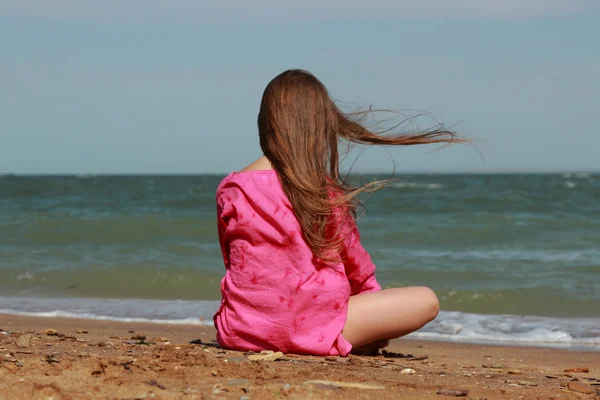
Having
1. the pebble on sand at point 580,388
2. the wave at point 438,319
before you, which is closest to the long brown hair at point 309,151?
the pebble on sand at point 580,388

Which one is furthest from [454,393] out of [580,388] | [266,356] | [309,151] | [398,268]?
[398,268]

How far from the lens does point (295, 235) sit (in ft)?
10.5

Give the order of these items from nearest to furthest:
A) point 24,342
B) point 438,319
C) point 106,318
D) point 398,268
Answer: point 24,342
point 106,318
point 438,319
point 398,268

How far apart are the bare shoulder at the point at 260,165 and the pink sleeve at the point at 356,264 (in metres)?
0.42

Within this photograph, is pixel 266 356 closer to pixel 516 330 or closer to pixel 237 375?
pixel 237 375

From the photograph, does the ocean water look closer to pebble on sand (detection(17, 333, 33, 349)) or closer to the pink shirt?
the pink shirt

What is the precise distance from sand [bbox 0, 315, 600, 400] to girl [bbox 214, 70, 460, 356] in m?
0.13

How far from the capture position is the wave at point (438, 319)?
209 inches

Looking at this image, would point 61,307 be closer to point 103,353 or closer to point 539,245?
point 103,353

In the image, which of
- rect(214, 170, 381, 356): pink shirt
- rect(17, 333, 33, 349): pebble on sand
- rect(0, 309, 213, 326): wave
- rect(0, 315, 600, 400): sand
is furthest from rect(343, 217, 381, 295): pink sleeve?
rect(0, 309, 213, 326): wave

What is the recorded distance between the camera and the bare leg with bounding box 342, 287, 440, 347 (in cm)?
339

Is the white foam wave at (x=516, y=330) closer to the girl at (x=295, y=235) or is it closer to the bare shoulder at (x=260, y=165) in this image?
the girl at (x=295, y=235)

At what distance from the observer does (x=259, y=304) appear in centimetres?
327

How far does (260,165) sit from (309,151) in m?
0.23
